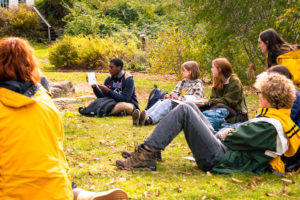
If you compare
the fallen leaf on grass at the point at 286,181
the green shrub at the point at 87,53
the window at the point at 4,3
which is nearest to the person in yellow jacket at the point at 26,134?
the fallen leaf on grass at the point at 286,181

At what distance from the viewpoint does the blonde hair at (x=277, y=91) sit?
3631 millimetres

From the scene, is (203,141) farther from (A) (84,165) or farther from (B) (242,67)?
(B) (242,67)

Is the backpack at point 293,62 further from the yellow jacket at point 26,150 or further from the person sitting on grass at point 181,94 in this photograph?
the yellow jacket at point 26,150

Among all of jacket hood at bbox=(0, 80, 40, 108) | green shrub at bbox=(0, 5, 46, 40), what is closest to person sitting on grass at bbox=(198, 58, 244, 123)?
jacket hood at bbox=(0, 80, 40, 108)

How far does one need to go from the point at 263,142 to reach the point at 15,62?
2.57 metres

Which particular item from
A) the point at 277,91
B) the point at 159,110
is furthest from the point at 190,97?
the point at 277,91

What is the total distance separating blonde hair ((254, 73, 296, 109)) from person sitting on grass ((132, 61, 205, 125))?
9.61 ft

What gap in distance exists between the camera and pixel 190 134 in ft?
12.8

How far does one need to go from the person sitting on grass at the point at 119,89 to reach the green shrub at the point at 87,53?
30.5ft

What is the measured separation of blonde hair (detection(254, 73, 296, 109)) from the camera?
3631 millimetres

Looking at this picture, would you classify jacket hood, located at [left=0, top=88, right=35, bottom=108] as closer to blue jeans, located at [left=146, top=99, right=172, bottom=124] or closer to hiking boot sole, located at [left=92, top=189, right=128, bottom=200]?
hiking boot sole, located at [left=92, top=189, right=128, bottom=200]

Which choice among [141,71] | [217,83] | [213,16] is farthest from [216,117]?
[141,71]

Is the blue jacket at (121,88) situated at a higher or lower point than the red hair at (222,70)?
lower

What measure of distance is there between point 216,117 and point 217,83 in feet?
2.12
